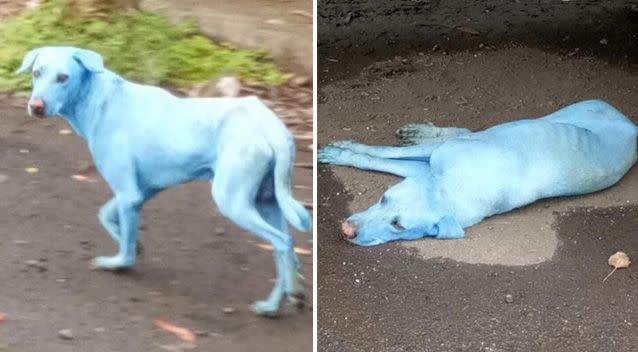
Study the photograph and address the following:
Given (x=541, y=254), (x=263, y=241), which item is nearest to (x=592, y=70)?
(x=541, y=254)

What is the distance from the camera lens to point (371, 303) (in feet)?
9.28

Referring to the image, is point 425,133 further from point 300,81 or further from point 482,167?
point 300,81

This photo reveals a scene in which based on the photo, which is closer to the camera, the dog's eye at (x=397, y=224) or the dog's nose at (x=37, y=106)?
the dog's nose at (x=37, y=106)

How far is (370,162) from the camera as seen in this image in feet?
11.8

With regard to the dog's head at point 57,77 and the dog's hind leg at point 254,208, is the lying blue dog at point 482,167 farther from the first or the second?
the dog's head at point 57,77

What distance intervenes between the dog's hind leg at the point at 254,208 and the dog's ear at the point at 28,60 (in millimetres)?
427

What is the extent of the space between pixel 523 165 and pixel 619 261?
0.54m

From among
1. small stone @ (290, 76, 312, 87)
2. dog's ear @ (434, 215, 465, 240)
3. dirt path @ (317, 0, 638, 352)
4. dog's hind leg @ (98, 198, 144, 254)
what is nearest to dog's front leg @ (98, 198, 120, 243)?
dog's hind leg @ (98, 198, 144, 254)

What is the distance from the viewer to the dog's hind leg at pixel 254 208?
1.72 metres

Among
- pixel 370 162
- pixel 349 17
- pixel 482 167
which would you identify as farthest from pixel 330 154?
pixel 349 17

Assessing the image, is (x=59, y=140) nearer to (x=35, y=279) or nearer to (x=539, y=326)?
(x=35, y=279)

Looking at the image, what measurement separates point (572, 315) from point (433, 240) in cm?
61

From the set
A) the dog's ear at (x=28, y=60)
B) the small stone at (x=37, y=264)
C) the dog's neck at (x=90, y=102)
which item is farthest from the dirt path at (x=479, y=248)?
the dog's ear at (x=28, y=60)

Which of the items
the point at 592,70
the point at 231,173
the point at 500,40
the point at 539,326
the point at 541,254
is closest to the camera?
the point at 231,173
